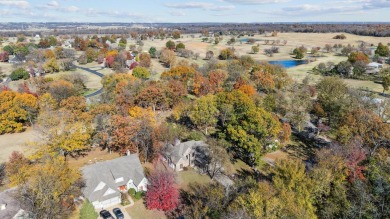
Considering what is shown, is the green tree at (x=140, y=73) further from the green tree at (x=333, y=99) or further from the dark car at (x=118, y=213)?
the dark car at (x=118, y=213)

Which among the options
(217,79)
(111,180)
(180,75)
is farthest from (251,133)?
(180,75)

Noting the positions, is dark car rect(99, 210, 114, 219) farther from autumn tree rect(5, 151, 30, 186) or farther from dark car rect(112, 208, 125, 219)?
autumn tree rect(5, 151, 30, 186)

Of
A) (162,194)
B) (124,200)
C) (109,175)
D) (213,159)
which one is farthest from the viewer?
(213,159)

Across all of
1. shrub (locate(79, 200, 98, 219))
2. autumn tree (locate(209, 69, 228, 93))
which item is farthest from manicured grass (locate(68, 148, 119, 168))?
autumn tree (locate(209, 69, 228, 93))

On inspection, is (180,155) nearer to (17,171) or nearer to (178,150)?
(178,150)

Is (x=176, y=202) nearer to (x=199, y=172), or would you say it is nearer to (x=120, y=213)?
(x=120, y=213)

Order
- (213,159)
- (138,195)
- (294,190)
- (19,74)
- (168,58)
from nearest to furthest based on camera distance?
(294,190) < (138,195) < (213,159) < (19,74) < (168,58)

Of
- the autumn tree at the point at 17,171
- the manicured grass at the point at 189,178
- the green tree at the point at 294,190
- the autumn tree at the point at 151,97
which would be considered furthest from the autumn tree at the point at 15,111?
the green tree at the point at 294,190

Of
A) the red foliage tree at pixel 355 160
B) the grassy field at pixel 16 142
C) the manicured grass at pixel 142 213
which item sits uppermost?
the red foliage tree at pixel 355 160
